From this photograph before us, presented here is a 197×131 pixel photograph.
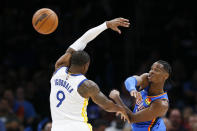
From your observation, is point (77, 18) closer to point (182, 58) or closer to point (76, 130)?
point (182, 58)

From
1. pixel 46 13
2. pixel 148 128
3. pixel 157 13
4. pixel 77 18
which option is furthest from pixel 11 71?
pixel 148 128

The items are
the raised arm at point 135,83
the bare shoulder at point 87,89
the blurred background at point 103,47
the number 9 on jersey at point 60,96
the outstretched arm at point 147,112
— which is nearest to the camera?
the bare shoulder at point 87,89

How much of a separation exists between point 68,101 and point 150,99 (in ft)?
4.52

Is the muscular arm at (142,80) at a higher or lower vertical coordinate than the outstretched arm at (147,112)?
higher

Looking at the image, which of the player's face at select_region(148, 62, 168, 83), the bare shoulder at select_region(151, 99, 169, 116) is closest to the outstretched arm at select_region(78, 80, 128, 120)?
the bare shoulder at select_region(151, 99, 169, 116)

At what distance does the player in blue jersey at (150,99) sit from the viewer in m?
6.02

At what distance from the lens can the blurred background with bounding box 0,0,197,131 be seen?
34.3ft

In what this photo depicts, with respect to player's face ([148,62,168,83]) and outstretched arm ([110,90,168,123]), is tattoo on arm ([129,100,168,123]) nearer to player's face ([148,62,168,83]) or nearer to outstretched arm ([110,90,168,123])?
outstretched arm ([110,90,168,123])

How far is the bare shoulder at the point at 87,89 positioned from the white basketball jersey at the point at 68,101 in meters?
0.05

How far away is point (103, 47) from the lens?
11.4m

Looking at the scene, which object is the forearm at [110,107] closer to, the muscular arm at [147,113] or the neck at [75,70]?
the muscular arm at [147,113]

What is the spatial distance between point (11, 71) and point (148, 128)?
20.1ft

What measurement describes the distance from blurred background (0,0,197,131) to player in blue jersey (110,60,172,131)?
11.9 ft

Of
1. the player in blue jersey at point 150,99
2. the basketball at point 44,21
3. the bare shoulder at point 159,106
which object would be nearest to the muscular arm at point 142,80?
the player in blue jersey at point 150,99
